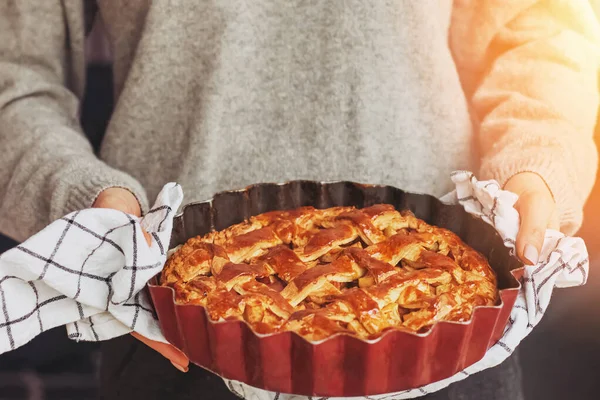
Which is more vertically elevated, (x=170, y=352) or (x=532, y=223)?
(x=532, y=223)

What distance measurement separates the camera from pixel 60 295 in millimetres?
533

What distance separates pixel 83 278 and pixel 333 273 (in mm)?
229

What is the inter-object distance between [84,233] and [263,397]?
0.23 meters

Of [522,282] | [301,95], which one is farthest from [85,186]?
[522,282]

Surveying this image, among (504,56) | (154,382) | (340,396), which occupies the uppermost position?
(504,56)

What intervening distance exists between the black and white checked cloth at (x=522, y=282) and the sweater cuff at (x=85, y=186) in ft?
0.87

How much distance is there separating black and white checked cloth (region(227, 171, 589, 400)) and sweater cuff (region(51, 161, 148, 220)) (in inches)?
10.4

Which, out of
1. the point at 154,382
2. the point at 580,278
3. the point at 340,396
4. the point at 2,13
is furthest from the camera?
the point at 2,13

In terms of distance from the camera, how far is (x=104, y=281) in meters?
0.54

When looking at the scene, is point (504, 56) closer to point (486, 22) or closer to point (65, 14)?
point (486, 22)

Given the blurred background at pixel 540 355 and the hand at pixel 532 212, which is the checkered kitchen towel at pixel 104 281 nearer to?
the hand at pixel 532 212

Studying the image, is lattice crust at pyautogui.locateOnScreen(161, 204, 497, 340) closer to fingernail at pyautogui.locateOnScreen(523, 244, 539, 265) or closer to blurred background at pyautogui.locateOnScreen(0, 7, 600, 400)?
fingernail at pyautogui.locateOnScreen(523, 244, 539, 265)

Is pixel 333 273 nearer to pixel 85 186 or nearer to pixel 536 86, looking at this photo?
pixel 85 186

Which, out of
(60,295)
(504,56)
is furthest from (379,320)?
(504,56)
